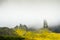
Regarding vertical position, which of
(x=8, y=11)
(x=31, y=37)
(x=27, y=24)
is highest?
(x=8, y=11)

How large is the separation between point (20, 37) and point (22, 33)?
0.15 ft

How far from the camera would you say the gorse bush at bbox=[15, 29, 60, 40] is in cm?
170

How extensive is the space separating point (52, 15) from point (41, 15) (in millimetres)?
113

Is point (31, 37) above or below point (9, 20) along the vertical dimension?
below

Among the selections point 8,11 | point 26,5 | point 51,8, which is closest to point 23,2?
point 26,5

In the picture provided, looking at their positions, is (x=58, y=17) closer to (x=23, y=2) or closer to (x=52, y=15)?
(x=52, y=15)

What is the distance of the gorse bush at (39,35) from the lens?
170cm

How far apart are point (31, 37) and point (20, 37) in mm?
109

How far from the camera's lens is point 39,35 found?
5.62 ft

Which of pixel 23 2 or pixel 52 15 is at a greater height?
pixel 23 2

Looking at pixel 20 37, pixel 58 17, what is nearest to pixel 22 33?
pixel 20 37

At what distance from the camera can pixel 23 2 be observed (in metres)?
1.79

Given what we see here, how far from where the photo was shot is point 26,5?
5.87 ft

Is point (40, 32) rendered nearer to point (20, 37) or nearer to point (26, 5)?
point (20, 37)
